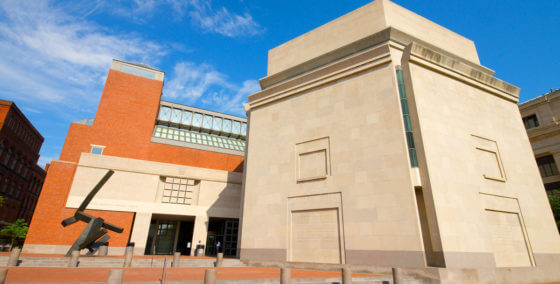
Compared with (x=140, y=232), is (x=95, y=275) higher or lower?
lower

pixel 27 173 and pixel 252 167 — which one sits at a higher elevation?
pixel 27 173

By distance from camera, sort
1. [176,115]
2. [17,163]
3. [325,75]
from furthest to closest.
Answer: [17,163] → [176,115] → [325,75]

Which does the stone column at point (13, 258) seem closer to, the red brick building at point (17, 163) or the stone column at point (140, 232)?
the stone column at point (140, 232)

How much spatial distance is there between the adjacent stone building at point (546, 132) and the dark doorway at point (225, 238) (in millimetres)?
34857

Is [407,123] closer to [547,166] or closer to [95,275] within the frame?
[95,275]

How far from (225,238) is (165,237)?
21.2ft

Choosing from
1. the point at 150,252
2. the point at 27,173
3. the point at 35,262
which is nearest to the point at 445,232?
the point at 35,262

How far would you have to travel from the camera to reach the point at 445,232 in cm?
1454

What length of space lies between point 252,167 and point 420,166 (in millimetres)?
11853

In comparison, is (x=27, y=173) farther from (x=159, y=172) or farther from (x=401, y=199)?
(x=401, y=199)

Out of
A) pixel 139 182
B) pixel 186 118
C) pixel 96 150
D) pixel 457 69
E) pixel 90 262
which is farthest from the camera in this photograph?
pixel 186 118

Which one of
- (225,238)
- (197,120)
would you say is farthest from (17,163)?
(225,238)

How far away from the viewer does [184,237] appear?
32312mm

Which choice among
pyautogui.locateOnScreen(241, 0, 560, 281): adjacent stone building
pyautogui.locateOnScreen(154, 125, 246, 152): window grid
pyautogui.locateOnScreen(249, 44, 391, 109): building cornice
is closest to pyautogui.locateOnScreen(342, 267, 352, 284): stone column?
pyautogui.locateOnScreen(241, 0, 560, 281): adjacent stone building
